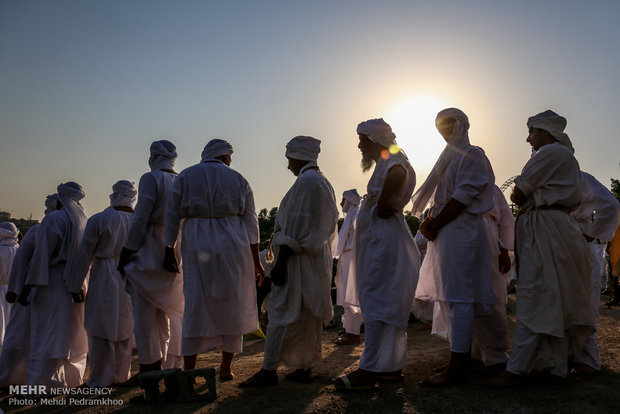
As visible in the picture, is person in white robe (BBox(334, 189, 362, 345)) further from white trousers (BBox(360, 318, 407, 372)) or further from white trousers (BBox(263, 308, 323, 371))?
white trousers (BBox(360, 318, 407, 372))

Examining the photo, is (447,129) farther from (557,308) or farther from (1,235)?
(1,235)

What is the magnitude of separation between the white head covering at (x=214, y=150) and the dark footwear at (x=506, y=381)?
319 centimetres

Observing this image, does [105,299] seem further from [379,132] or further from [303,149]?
[379,132]

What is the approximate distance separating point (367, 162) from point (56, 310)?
3.94m

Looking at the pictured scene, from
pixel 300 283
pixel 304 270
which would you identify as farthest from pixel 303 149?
pixel 300 283

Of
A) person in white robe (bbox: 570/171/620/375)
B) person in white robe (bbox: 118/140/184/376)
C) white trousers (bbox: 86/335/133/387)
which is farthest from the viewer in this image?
white trousers (bbox: 86/335/133/387)

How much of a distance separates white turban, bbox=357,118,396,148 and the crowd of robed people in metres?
0.01

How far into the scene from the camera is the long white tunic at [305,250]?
455 centimetres

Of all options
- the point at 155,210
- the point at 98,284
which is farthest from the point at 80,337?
the point at 155,210

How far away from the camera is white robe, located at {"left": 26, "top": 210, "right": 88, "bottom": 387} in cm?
580

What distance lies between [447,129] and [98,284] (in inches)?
161

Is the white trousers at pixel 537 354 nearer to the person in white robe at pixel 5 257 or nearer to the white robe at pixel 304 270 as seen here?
the white robe at pixel 304 270

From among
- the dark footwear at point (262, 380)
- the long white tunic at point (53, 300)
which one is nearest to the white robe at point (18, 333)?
the long white tunic at point (53, 300)

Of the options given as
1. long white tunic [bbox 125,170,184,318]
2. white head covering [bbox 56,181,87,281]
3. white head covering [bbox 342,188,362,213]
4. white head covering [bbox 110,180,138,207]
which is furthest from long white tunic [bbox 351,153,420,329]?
white head covering [bbox 342,188,362,213]
